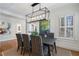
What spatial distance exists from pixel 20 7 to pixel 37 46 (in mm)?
747

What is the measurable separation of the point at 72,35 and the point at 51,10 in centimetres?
56

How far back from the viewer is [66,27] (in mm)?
1762

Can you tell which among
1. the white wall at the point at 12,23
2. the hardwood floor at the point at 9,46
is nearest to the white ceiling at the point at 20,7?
the white wall at the point at 12,23

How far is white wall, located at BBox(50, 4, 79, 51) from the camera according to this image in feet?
5.58

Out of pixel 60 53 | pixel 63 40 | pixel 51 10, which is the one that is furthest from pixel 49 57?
pixel 51 10

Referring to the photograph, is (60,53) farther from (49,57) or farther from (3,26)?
(3,26)

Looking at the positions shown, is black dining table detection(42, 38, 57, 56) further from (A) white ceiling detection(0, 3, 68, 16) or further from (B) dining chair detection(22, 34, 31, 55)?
(A) white ceiling detection(0, 3, 68, 16)

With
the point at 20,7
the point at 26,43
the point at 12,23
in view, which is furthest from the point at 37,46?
the point at 20,7

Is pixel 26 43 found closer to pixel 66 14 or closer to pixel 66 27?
pixel 66 27

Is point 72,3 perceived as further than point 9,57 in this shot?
No

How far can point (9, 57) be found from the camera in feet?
5.91

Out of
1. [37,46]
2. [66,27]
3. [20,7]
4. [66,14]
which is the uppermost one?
[20,7]

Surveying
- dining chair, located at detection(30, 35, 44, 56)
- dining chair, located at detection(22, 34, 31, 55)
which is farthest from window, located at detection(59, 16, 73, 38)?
dining chair, located at detection(22, 34, 31, 55)

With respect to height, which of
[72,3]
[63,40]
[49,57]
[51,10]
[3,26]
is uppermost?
[72,3]
